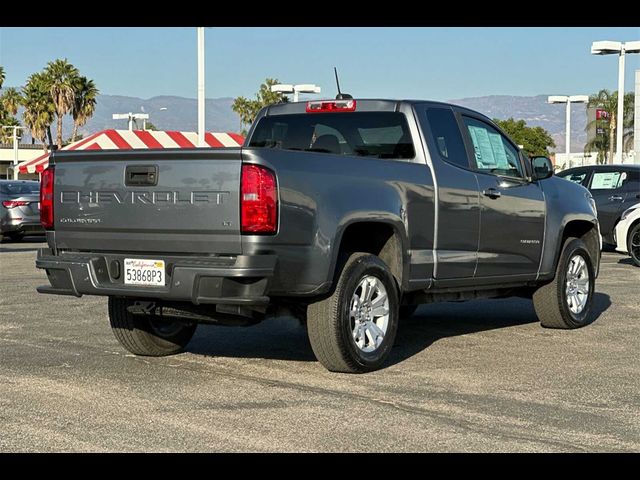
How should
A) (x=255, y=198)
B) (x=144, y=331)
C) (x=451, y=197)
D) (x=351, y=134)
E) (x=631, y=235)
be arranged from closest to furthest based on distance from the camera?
1. (x=255, y=198)
2. (x=144, y=331)
3. (x=451, y=197)
4. (x=351, y=134)
5. (x=631, y=235)

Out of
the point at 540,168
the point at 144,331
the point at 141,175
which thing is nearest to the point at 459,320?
the point at 540,168

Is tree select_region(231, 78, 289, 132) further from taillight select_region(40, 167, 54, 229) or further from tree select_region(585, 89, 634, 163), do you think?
taillight select_region(40, 167, 54, 229)

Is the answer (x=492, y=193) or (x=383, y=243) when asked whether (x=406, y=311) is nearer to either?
(x=492, y=193)

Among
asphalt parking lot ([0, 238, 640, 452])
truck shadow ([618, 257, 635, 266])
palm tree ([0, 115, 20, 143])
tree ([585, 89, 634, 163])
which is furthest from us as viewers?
palm tree ([0, 115, 20, 143])

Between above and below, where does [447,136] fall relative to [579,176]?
above

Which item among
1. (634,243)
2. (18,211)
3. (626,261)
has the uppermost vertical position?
(18,211)

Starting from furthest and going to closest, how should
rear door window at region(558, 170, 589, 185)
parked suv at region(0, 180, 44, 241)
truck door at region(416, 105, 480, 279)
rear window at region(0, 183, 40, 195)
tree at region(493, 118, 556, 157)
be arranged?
tree at region(493, 118, 556, 157) → rear window at region(0, 183, 40, 195) → parked suv at region(0, 180, 44, 241) → rear door window at region(558, 170, 589, 185) → truck door at region(416, 105, 480, 279)

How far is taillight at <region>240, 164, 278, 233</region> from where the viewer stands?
6547 millimetres

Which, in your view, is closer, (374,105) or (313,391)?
(313,391)

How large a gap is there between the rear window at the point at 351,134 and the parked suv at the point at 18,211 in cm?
1546

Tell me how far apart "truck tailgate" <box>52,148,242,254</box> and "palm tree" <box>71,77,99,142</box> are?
62.2 metres

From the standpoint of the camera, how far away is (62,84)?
68.6 metres

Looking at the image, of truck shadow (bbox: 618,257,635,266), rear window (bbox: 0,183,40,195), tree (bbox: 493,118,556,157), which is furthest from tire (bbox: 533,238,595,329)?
tree (bbox: 493,118,556,157)

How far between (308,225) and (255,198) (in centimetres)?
46
